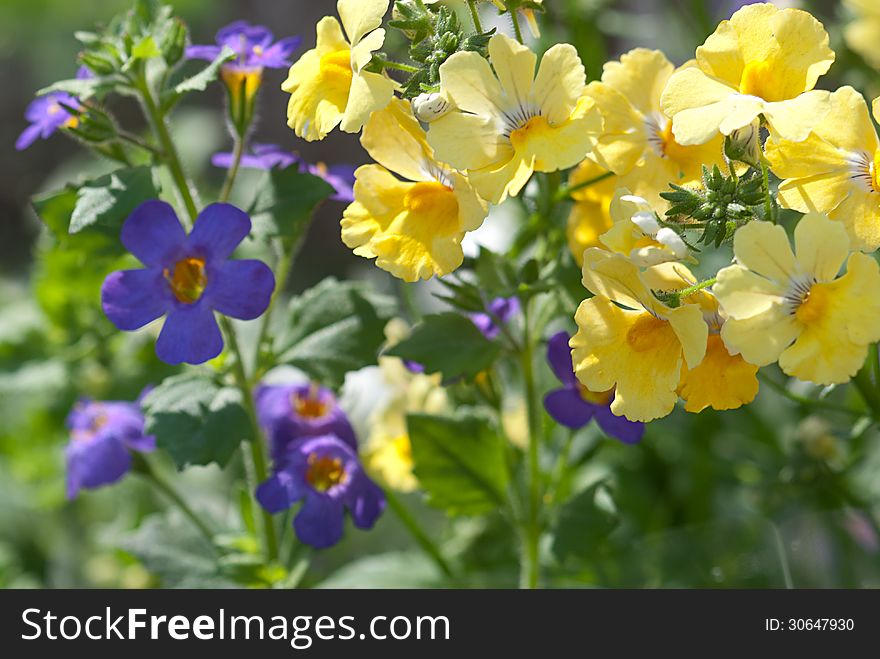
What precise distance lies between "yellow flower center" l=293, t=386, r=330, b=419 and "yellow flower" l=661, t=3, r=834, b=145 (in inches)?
16.1

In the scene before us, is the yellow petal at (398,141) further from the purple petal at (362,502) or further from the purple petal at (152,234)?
the purple petal at (362,502)

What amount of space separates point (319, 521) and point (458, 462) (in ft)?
0.41

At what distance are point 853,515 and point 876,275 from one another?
447 millimetres

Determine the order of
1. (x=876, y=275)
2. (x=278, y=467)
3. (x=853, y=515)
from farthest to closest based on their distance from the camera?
(x=853, y=515), (x=278, y=467), (x=876, y=275)

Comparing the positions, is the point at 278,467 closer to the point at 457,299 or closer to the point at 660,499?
the point at 457,299

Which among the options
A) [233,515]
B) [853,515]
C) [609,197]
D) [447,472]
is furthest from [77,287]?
[853,515]

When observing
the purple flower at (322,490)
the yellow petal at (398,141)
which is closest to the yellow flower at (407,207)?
the yellow petal at (398,141)

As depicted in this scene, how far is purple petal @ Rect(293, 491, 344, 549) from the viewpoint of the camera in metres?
0.75

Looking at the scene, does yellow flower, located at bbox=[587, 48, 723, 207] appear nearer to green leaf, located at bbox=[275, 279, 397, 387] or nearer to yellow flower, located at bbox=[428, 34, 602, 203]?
yellow flower, located at bbox=[428, 34, 602, 203]

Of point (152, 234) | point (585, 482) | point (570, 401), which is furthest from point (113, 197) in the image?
point (585, 482)

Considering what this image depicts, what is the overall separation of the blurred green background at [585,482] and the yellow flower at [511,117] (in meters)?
0.32

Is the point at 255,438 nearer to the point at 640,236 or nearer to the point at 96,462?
the point at 96,462

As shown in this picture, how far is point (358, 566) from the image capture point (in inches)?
38.0

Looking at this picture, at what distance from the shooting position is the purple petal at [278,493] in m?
0.74
